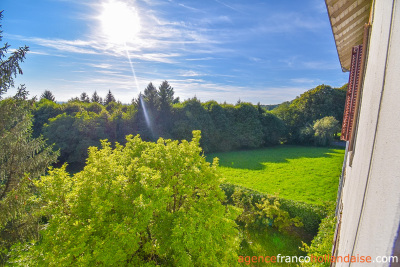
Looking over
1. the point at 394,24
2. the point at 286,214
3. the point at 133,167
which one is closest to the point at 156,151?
the point at 133,167

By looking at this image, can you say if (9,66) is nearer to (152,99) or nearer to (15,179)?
(15,179)

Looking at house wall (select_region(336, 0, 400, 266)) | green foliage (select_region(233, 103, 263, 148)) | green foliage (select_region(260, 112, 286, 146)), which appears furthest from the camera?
green foliage (select_region(260, 112, 286, 146))

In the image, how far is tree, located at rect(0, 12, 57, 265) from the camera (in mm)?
6328

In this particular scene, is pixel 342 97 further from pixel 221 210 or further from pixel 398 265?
pixel 398 265

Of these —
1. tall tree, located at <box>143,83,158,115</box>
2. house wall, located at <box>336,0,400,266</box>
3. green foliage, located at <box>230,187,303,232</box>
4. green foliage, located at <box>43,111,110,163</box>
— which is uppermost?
tall tree, located at <box>143,83,158,115</box>

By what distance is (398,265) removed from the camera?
1.01m

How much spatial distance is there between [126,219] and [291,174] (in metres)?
20.2

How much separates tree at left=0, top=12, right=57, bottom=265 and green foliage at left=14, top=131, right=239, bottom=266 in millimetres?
1900

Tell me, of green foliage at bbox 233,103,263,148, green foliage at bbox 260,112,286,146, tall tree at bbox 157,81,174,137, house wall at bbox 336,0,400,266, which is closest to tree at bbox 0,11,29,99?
house wall at bbox 336,0,400,266

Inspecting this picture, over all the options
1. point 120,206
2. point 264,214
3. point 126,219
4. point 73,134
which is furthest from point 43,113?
point 264,214

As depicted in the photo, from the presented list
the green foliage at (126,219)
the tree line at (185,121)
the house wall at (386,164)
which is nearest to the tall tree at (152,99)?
the tree line at (185,121)

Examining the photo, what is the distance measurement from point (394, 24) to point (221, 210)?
5577 millimetres

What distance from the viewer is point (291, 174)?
20.7m

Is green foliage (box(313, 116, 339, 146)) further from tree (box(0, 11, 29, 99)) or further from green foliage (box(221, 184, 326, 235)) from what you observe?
tree (box(0, 11, 29, 99))
